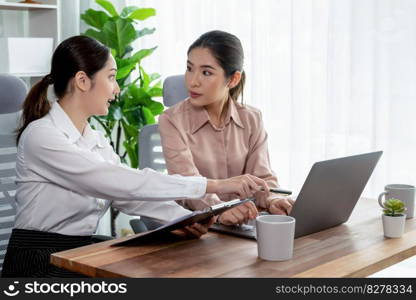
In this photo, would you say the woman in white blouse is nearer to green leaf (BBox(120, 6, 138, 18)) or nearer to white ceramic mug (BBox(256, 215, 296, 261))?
white ceramic mug (BBox(256, 215, 296, 261))

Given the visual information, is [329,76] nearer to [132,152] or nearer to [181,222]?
[132,152]

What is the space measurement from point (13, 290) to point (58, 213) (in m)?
0.39

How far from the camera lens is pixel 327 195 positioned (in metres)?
1.69

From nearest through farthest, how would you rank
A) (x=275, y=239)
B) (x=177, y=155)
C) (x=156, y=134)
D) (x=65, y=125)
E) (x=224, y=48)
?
(x=275, y=239) < (x=65, y=125) < (x=177, y=155) < (x=224, y=48) < (x=156, y=134)

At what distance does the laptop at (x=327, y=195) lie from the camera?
63.2 inches

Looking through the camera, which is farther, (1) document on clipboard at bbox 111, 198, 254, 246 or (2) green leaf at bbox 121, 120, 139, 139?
(2) green leaf at bbox 121, 120, 139, 139

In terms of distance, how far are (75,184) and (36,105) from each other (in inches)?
12.6

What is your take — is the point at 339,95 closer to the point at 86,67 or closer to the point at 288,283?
the point at 86,67

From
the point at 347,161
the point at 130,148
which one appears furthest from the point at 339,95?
the point at 347,161

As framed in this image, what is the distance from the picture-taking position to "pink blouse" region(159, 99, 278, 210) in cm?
218

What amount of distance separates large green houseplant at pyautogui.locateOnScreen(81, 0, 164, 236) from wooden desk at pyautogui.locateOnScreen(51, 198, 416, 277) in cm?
217

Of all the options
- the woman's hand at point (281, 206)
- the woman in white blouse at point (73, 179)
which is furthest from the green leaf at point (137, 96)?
the woman's hand at point (281, 206)

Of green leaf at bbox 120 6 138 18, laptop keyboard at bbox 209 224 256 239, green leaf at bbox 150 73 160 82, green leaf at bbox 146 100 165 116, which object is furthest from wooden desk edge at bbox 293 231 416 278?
green leaf at bbox 120 6 138 18

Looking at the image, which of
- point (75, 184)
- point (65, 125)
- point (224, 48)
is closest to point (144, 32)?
point (224, 48)
